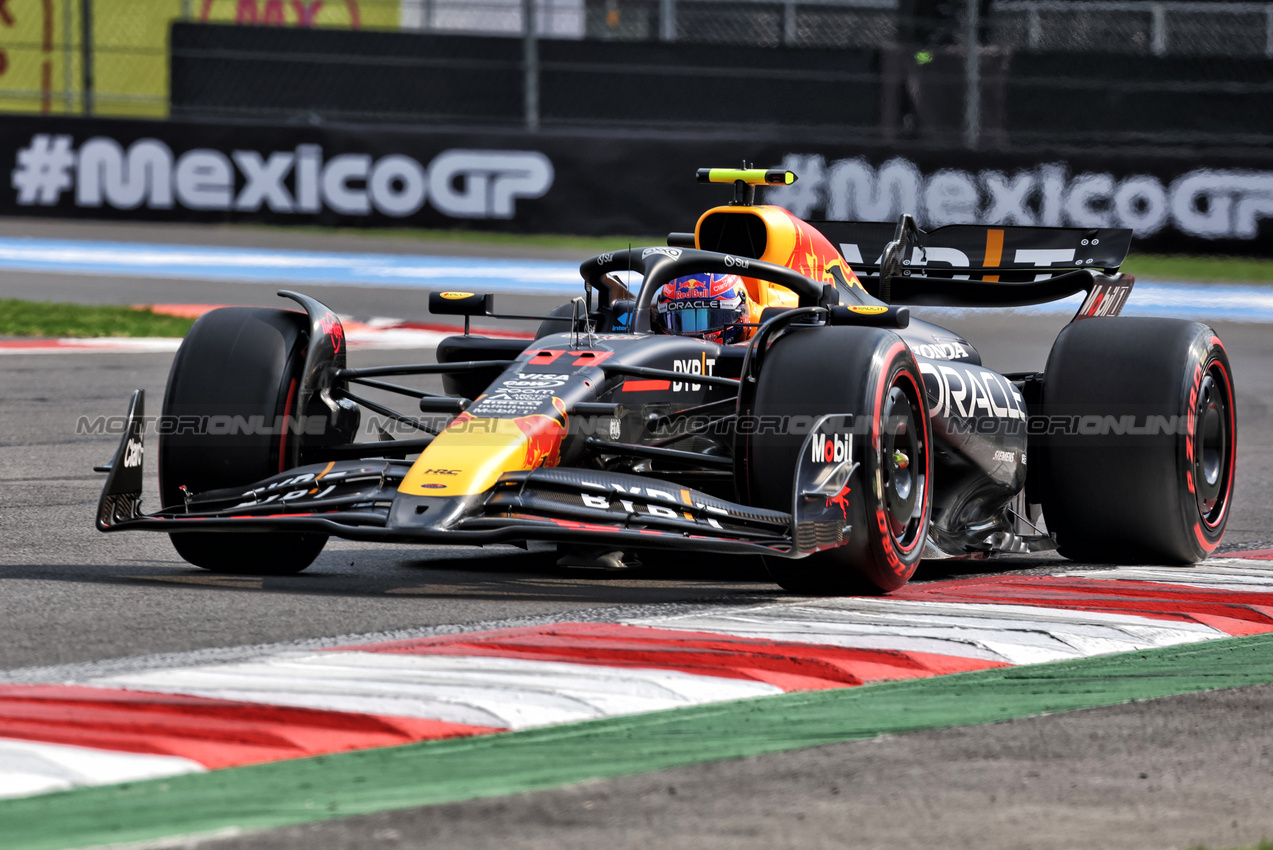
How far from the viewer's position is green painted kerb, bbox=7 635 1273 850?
12.1 feet

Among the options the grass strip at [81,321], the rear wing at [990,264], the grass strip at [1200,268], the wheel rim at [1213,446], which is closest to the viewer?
the wheel rim at [1213,446]

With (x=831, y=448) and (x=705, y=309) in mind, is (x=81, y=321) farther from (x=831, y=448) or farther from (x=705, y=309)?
(x=831, y=448)

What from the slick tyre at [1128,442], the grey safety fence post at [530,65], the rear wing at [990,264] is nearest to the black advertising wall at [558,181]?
the grey safety fence post at [530,65]

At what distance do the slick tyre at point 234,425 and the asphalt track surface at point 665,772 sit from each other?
0.47 ft

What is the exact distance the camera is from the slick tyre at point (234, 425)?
689 cm

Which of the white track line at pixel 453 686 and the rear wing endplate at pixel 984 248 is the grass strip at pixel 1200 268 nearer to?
the rear wing endplate at pixel 984 248

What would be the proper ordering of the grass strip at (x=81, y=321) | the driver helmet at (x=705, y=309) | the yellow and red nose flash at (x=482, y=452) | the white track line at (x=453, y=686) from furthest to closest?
the grass strip at (x=81, y=321), the driver helmet at (x=705, y=309), the yellow and red nose flash at (x=482, y=452), the white track line at (x=453, y=686)

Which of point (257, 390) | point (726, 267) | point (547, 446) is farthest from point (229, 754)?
point (726, 267)

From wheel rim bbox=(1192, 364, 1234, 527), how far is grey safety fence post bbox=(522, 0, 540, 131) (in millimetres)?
13505

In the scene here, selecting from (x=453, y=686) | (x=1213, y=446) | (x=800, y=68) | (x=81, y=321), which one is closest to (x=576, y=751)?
(x=453, y=686)

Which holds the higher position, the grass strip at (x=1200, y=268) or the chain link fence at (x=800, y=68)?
the chain link fence at (x=800, y=68)

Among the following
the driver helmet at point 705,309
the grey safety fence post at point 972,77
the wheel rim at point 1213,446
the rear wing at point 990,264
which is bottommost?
the wheel rim at point 1213,446

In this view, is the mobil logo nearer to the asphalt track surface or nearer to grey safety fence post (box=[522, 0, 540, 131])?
the asphalt track surface

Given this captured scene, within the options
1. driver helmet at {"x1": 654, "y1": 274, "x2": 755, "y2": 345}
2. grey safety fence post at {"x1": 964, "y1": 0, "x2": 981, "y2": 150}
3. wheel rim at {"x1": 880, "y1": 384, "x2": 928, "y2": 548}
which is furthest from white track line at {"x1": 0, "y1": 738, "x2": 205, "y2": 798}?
grey safety fence post at {"x1": 964, "y1": 0, "x2": 981, "y2": 150}
